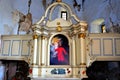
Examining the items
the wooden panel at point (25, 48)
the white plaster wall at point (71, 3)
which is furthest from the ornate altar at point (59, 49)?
the white plaster wall at point (71, 3)

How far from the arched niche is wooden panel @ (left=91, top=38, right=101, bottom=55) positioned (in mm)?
1397

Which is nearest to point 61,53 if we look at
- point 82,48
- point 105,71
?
point 82,48

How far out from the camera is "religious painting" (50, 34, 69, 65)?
36.0 feet

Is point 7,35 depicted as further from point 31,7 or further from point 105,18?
point 105,18

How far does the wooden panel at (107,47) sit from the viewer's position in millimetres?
11087

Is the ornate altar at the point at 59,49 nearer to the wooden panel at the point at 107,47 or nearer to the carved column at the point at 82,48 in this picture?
the carved column at the point at 82,48

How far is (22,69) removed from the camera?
12.8 metres

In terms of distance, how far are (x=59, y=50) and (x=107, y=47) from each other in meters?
2.65

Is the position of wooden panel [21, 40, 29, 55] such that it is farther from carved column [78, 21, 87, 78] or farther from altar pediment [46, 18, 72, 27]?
carved column [78, 21, 87, 78]

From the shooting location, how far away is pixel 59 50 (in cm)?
1115

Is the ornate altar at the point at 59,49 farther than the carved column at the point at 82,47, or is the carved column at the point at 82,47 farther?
the ornate altar at the point at 59,49

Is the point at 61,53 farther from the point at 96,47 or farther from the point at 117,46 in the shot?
the point at 117,46

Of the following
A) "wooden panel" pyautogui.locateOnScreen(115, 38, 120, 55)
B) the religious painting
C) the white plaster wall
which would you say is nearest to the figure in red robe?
the religious painting

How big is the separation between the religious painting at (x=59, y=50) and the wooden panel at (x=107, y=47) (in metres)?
2.06
